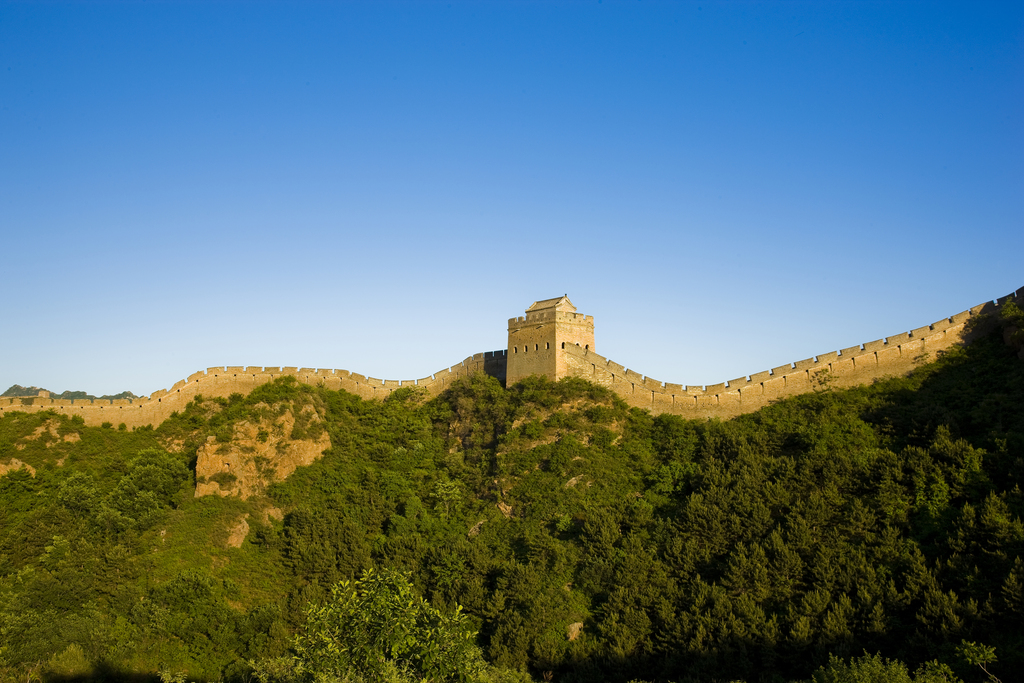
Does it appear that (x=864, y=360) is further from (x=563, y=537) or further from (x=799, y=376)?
(x=563, y=537)

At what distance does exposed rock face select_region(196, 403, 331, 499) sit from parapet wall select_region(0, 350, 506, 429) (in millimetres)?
2775

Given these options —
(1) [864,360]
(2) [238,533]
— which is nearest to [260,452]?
(2) [238,533]

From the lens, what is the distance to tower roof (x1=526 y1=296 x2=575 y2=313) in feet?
135

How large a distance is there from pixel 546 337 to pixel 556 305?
5.27 feet

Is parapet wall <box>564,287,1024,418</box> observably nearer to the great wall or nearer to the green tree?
the great wall

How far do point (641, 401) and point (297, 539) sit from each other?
16656 millimetres

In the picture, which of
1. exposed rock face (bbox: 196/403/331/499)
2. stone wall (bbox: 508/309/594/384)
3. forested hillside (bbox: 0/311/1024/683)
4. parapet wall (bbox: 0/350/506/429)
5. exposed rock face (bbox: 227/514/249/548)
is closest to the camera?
forested hillside (bbox: 0/311/1024/683)

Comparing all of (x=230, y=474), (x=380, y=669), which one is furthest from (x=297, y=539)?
(x=380, y=669)

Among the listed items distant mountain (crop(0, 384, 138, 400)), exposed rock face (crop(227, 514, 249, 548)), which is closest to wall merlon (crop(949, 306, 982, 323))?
exposed rock face (crop(227, 514, 249, 548))

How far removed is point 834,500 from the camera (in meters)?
30.8

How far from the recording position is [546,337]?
4097cm

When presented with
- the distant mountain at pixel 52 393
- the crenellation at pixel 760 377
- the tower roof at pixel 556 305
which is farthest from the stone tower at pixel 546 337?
the distant mountain at pixel 52 393

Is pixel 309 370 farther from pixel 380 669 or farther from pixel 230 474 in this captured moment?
pixel 380 669

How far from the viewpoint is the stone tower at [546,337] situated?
4066 centimetres
